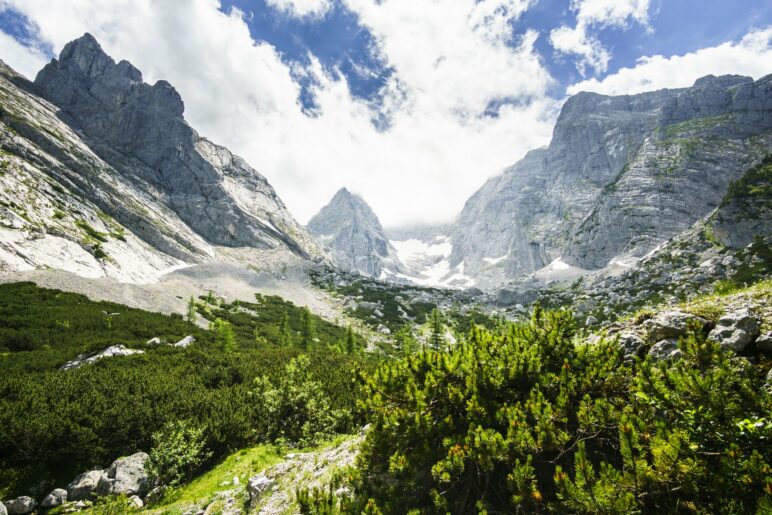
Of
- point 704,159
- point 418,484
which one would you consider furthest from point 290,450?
point 704,159

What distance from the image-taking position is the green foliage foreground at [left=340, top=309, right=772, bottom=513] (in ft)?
14.2

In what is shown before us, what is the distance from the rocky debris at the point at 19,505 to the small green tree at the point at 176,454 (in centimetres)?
369

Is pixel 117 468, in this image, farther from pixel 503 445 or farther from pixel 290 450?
pixel 503 445

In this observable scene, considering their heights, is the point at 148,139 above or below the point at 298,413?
above

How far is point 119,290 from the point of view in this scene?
65.9 m

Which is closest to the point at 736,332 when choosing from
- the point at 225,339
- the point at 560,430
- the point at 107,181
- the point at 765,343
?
the point at 765,343

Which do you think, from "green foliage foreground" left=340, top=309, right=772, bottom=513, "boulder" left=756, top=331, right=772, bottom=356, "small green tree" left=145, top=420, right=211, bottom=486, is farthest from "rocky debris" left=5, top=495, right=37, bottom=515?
"boulder" left=756, top=331, right=772, bottom=356

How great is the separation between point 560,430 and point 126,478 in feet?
54.6

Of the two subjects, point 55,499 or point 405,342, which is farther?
point 405,342

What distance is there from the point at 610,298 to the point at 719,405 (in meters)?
129

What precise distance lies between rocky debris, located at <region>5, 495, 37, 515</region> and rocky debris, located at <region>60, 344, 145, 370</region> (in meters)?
14.8

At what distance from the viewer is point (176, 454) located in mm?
14961

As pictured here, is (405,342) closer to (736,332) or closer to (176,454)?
(176,454)

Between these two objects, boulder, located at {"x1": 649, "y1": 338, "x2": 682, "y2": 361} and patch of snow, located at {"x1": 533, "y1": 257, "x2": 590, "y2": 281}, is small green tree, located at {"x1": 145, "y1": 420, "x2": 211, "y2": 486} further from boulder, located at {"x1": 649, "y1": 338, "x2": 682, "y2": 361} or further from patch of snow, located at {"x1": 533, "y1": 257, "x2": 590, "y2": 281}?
patch of snow, located at {"x1": 533, "y1": 257, "x2": 590, "y2": 281}
